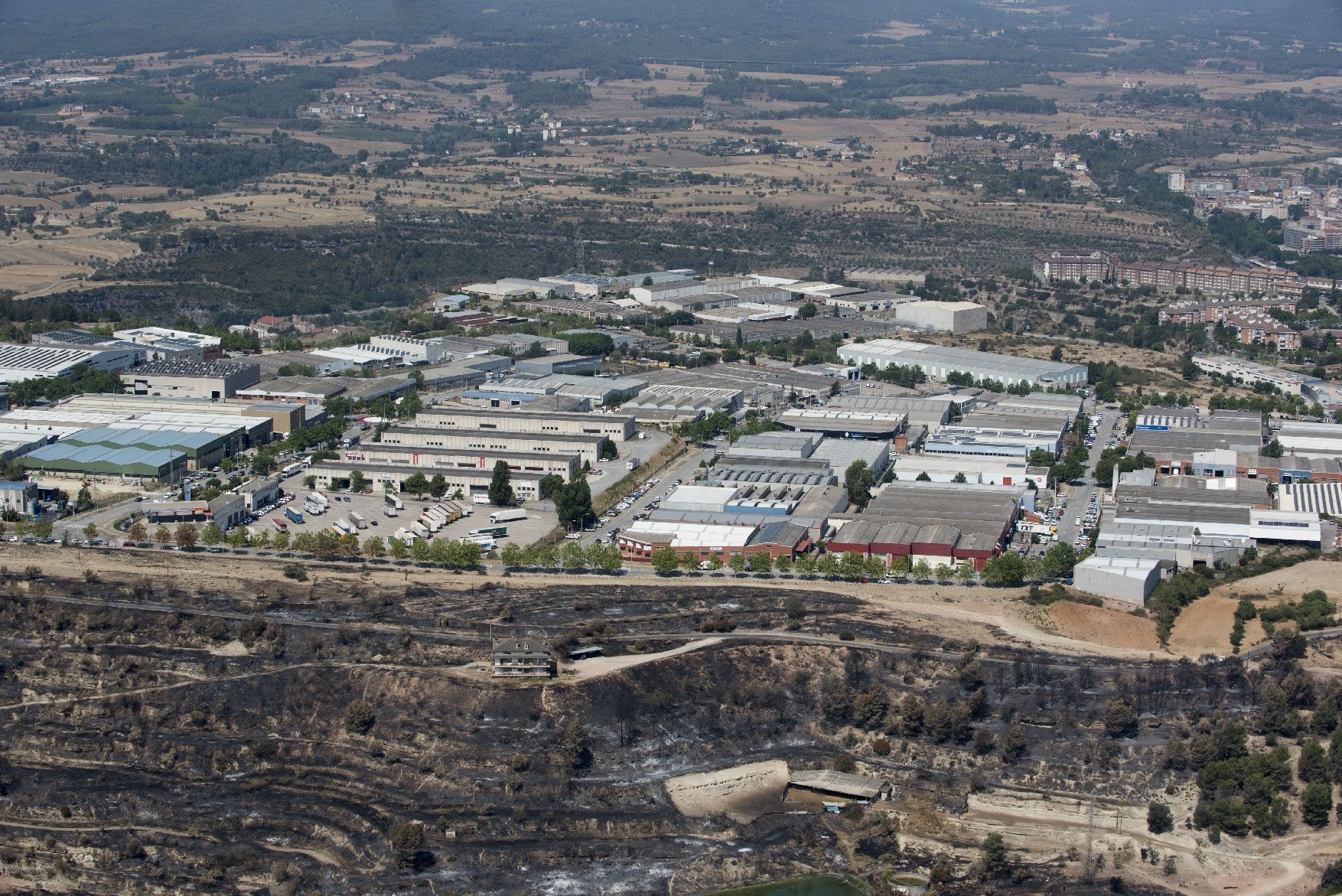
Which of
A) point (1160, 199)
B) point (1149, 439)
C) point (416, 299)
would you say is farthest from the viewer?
point (1160, 199)

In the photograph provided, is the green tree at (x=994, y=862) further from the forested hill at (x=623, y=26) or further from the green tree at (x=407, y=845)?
the forested hill at (x=623, y=26)

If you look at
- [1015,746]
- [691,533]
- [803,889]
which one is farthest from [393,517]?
[803,889]

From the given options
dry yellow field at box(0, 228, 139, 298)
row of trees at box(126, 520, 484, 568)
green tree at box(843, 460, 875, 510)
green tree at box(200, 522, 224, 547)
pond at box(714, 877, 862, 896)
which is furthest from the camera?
dry yellow field at box(0, 228, 139, 298)

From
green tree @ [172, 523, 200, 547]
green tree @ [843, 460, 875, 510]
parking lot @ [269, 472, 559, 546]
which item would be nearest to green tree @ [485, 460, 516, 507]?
parking lot @ [269, 472, 559, 546]

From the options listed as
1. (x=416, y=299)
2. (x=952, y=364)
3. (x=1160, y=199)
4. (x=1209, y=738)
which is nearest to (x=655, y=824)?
(x=1209, y=738)

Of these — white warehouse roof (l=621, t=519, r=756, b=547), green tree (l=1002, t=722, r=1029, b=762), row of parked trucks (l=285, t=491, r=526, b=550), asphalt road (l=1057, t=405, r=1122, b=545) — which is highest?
white warehouse roof (l=621, t=519, r=756, b=547)

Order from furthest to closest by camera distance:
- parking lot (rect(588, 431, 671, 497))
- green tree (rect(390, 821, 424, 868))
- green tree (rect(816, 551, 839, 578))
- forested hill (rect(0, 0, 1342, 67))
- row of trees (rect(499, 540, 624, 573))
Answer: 1. forested hill (rect(0, 0, 1342, 67))
2. parking lot (rect(588, 431, 671, 497))
3. row of trees (rect(499, 540, 624, 573))
4. green tree (rect(816, 551, 839, 578))
5. green tree (rect(390, 821, 424, 868))

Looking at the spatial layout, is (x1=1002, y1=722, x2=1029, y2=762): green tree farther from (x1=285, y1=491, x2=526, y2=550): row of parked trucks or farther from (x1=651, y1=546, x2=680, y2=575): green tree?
(x1=285, y1=491, x2=526, y2=550): row of parked trucks

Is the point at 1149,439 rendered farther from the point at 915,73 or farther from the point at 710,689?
the point at 915,73
